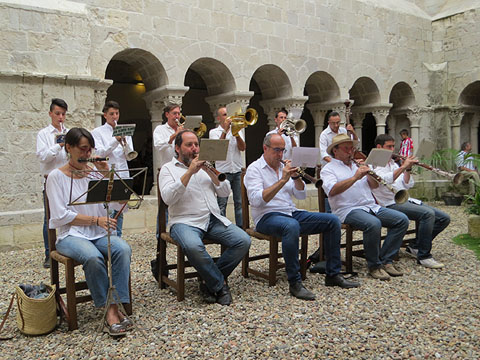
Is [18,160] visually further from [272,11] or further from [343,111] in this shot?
[343,111]

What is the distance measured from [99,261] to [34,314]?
49 centimetres

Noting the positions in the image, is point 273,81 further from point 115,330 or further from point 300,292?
point 115,330

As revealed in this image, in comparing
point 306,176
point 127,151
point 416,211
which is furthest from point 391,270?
point 127,151

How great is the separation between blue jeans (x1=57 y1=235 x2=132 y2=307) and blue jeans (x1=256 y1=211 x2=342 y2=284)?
122 cm

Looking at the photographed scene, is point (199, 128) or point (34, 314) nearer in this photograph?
point (34, 314)

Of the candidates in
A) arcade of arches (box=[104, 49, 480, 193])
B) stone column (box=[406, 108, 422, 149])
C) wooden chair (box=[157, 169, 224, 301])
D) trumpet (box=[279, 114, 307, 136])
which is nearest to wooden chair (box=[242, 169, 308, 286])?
wooden chair (box=[157, 169, 224, 301])

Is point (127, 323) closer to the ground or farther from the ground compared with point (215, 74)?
closer to the ground

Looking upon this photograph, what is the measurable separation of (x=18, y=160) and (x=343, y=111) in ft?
18.2

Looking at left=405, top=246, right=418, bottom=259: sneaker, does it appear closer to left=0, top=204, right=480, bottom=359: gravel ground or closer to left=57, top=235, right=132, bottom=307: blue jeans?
left=0, top=204, right=480, bottom=359: gravel ground

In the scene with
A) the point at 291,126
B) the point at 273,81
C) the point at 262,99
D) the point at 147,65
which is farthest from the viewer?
the point at 262,99

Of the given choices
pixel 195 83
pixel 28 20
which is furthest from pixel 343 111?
pixel 28 20

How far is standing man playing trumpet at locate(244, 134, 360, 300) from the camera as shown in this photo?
11.6ft

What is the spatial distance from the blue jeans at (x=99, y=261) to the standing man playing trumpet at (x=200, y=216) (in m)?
0.48

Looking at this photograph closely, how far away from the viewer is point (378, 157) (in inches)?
159
